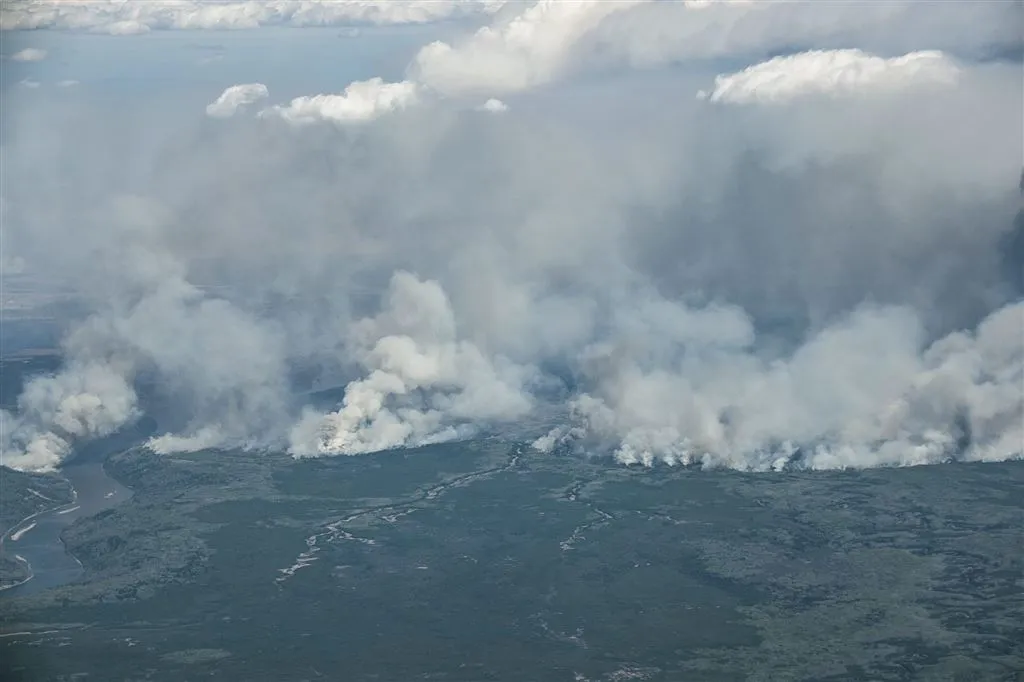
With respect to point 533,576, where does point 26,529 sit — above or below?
below

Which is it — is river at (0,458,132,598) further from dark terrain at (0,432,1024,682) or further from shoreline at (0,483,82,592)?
dark terrain at (0,432,1024,682)

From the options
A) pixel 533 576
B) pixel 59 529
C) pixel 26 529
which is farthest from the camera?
pixel 26 529

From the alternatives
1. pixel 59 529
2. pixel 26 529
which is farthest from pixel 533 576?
pixel 26 529

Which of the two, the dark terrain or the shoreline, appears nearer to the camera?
the dark terrain

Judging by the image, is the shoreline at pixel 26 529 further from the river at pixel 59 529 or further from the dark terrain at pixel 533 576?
the dark terrain at pixel 533 576

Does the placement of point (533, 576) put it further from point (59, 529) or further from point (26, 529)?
point (26, 529)

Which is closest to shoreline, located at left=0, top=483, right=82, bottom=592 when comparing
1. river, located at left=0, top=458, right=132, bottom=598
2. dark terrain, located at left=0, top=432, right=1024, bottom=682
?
river, located at left=0, top=458, right=132, bottom=598

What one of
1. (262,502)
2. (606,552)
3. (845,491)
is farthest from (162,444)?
(845,491)

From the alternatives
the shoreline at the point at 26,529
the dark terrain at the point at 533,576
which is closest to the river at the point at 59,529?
the shoreline at the point at 26,529

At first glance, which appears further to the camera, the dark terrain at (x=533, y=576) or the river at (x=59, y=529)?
the river at (x=59, y=529)
